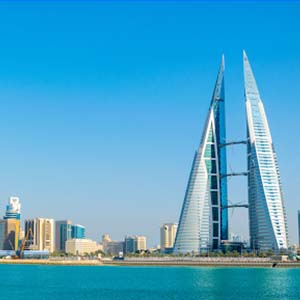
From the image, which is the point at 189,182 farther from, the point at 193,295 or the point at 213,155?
the point at 193,295

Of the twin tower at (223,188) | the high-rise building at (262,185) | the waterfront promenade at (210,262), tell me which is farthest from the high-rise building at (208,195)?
the high-rise building at (262,185)

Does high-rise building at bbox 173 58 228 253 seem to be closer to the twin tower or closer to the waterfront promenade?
the twin tower

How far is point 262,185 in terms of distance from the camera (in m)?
139

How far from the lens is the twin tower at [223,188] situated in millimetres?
138625

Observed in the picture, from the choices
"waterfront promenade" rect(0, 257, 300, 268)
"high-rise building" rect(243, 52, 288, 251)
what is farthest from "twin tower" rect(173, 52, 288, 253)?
"waterfront promenade" rect(0, 257, 300, 268)

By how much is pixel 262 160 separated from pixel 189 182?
17.0m

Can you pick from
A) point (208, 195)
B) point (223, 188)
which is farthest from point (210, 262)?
point (223, 188)

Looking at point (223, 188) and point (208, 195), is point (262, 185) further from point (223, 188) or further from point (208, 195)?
point (223, 188)

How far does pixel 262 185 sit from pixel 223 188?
14967mm

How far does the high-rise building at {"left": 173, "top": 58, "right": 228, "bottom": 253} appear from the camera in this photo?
→ 14575 centimetres

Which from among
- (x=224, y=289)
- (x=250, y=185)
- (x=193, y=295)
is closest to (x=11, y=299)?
(x=193, y=295)

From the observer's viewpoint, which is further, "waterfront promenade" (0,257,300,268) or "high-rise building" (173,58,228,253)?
"high-rise building" (173,58,228,253)

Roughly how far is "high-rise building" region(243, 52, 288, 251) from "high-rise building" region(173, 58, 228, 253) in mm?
8130

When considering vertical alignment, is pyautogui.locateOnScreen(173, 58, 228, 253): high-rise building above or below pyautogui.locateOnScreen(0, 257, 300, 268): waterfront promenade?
above
